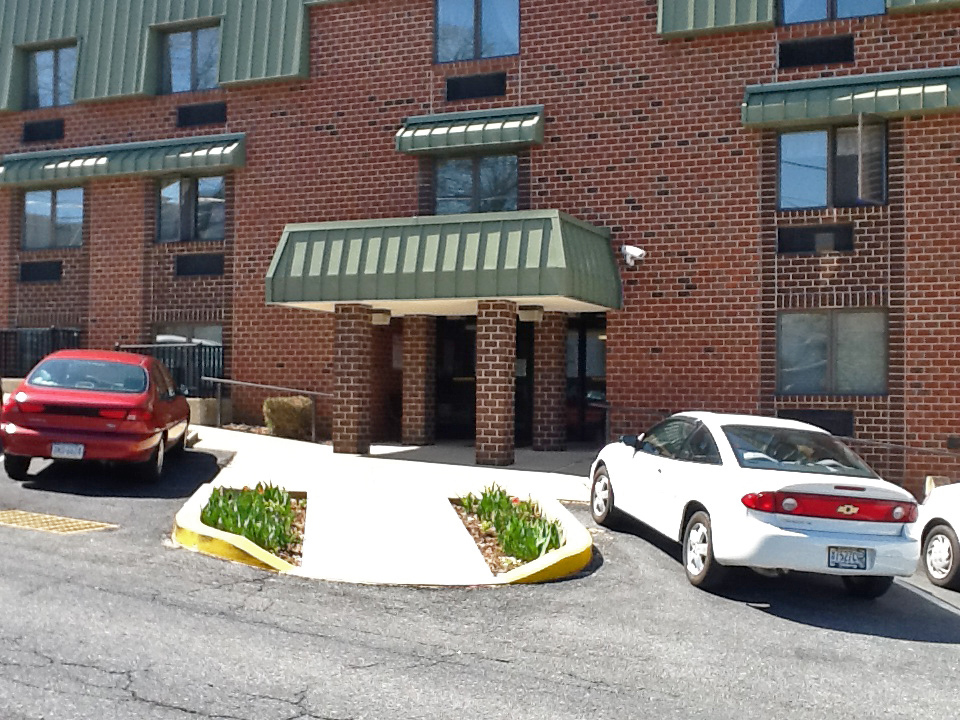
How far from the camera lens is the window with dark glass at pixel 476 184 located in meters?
18.4

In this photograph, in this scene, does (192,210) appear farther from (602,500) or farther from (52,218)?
(602,500)

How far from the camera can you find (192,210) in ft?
69.8

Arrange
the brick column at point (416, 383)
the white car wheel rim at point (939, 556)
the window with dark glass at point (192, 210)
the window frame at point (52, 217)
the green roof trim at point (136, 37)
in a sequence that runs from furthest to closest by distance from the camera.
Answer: the window frame at point (52, 217), the window with dark glass at point (192, 210), the green roof trim at point (136, 37), the brick column at point (416, 383), the white car wheel rim at point (939, 556)

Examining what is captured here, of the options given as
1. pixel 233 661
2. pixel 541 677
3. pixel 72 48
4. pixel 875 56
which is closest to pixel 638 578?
pixel 541 677

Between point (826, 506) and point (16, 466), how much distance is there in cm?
964

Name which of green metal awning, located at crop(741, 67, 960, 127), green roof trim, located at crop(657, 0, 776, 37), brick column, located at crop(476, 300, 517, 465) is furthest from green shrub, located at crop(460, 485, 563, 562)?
green roof trim, located at crop(657, 0, 776, 37)

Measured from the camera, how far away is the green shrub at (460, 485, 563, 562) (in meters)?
9.18

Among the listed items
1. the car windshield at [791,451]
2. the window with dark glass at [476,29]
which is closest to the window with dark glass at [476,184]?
the window with dark glass at [476,29]

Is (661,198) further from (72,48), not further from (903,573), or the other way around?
(72,48)

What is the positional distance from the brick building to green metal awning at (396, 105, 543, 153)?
0.19ft

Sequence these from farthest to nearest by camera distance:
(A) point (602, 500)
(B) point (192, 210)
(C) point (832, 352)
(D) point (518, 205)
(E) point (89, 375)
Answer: (B) point (192, 210) < (D) point (518, 205) < (C) point (832, 352) < (E) point (89, 375) < (A) point (602, 500)

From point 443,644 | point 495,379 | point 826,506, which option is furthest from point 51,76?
point 826,506

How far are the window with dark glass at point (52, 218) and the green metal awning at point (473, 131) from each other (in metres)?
8.54

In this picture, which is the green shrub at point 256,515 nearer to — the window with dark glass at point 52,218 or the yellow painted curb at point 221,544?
the yellow painted curb at point 221,544
